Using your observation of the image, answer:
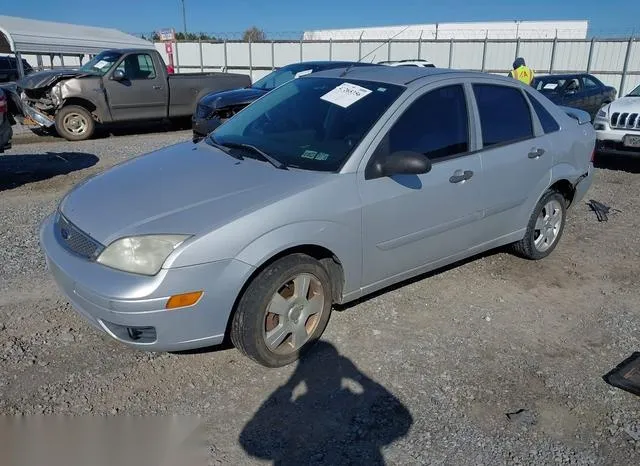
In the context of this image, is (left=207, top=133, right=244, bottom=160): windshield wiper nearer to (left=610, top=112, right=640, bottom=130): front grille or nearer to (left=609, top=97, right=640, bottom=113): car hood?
(left=610, top=112, right=640, bottom=130): front grille

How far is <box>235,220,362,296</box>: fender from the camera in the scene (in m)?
2.81

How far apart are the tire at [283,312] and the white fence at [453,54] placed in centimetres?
1566

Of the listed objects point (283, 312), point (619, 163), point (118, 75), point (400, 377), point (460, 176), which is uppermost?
point (118, 75)

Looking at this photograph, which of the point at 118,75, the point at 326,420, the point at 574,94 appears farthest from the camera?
the point at 574,94

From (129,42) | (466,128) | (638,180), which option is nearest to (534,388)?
(466,128)

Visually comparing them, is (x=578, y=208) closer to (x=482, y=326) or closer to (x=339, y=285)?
(x=482, y=326)

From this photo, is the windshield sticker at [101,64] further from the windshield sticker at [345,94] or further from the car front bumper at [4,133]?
the windshield sticker at [345,94]

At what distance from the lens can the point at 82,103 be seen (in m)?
11.1

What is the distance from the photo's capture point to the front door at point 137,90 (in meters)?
11.3

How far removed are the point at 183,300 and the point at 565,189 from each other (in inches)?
154

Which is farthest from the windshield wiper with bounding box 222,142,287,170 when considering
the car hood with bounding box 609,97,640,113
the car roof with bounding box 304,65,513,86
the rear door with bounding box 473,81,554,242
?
the car hood with bounding box 609,97,640,113

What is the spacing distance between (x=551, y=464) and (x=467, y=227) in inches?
73.5

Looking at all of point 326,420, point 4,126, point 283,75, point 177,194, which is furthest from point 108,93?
point 326,420

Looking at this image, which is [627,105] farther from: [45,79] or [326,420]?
[45,79]
